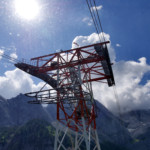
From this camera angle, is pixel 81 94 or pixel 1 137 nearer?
pixel 81 94

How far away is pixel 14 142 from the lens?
174 metres

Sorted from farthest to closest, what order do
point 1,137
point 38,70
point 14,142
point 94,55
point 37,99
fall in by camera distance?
point 1,137, point 14,142, point 38,70, point 94,55, point 37,99

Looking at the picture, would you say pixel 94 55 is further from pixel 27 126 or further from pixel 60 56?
pixel 27 126

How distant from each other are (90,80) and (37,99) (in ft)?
29.2

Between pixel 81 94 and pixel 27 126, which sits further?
pixel 27 126

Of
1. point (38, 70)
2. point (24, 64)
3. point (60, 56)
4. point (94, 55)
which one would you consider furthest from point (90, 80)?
point (24, 64)

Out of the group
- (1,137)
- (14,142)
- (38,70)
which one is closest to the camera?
(38,70)

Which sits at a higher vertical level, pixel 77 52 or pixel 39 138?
pixel 77 52

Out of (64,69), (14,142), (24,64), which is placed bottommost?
(14,142)

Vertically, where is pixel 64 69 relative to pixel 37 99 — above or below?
above

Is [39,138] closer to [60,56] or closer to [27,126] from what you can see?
[27,126]

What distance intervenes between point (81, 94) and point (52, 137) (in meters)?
175

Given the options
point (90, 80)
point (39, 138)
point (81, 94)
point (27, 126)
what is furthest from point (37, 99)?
point (27, 126)

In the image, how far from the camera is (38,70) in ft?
75.9
